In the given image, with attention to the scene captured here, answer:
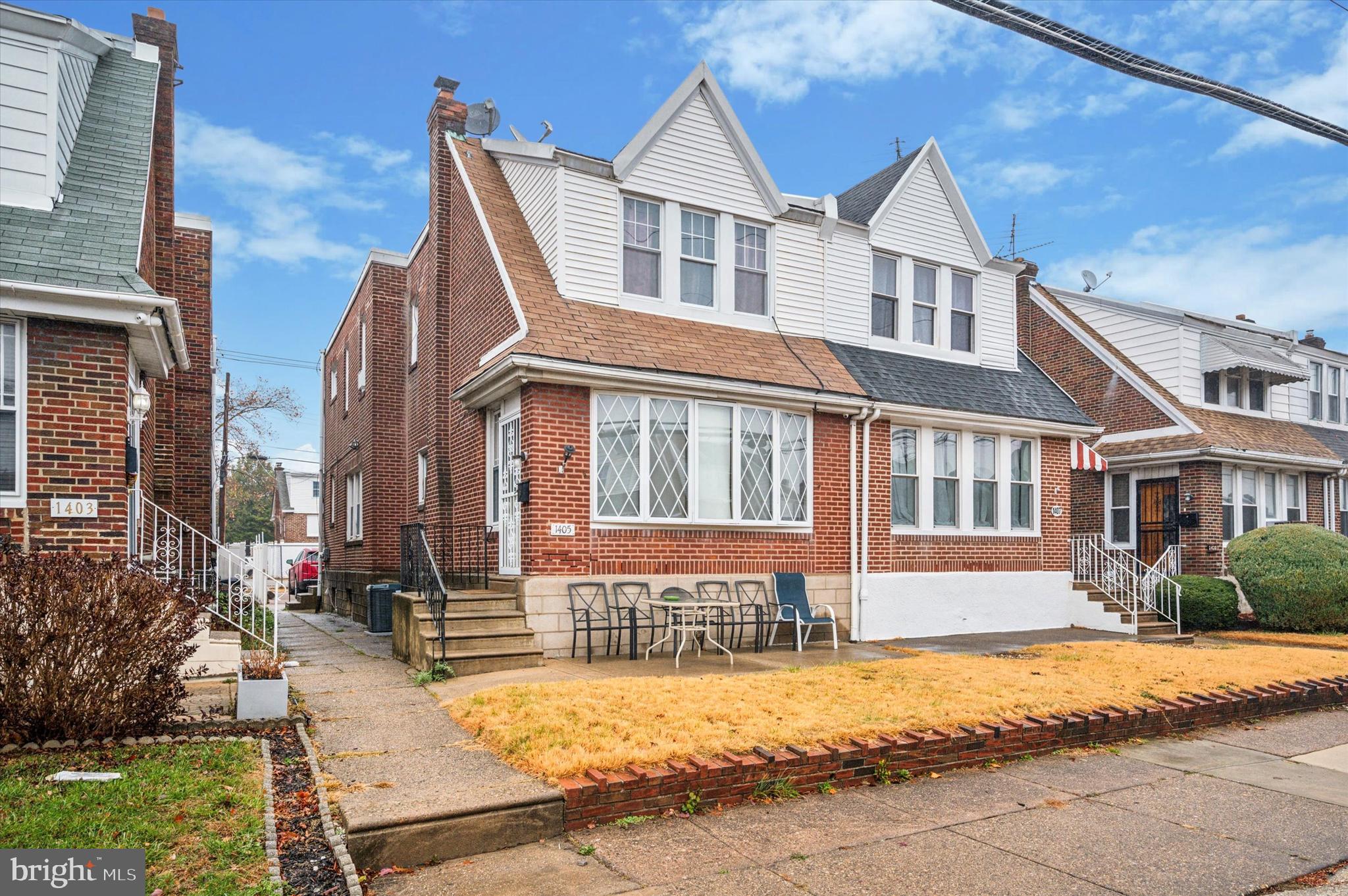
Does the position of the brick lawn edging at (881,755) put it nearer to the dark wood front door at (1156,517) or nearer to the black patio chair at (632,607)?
the black patio chair at (632,607)

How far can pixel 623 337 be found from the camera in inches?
494

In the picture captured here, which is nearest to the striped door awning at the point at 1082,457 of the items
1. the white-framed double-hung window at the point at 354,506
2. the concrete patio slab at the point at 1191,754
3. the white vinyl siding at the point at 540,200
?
the concrete patio slab at the point at 1191,754

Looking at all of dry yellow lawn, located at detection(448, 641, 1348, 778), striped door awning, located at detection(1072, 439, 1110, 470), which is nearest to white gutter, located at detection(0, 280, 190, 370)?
dry yellow lawn, located at detection(448, 641, 1348, 778)

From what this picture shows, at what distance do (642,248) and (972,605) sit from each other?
314 inches

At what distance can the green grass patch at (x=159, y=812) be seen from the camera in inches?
180

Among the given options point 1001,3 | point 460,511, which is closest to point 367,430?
point 460,511

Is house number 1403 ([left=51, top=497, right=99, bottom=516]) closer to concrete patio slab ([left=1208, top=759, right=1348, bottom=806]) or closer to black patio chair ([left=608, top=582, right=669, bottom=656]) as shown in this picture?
black patio chair ([left=608, top=582, right=669, bottom=656])

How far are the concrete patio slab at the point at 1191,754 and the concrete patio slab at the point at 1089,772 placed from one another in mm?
161

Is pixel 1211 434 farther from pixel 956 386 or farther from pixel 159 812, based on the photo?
pixel 159 812

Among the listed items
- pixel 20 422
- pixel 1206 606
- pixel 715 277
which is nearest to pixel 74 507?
pixel 20 422

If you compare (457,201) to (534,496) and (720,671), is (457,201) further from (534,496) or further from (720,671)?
(720,671)

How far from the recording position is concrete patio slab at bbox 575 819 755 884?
4973mm

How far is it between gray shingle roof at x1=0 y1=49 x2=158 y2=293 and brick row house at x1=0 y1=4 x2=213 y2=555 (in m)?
0.02

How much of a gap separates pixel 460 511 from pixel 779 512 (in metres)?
4.99
